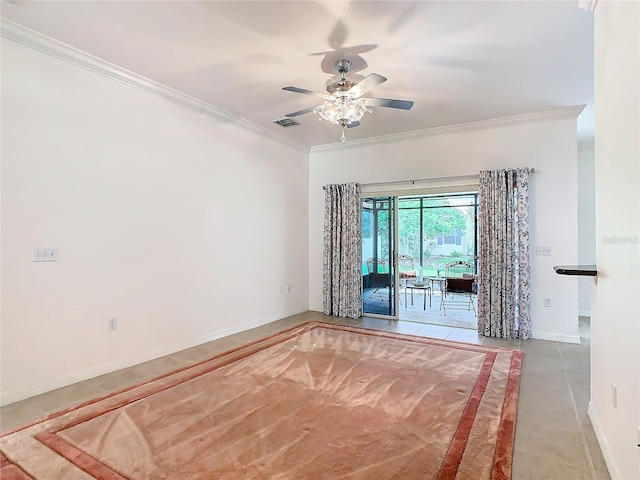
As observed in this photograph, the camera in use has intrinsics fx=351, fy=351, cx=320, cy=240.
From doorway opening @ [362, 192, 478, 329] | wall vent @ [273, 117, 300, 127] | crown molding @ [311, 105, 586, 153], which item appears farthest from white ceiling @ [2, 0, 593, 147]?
doorway opening @ [362, 192, 478, 329]

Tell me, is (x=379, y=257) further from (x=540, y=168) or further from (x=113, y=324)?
(x=113, y=324)

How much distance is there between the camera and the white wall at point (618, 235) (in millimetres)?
1599

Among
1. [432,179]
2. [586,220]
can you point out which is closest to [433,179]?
[432,179]

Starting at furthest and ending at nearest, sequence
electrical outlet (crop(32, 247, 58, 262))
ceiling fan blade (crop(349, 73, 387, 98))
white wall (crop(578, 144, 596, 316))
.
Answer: white wall (crop(578, 144, 596, 316)) → electrical outlet (crop(32, 247, 58, 262)) → ceiling fan blade (crop(349, 73, 387, 98))

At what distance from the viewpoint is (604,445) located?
7.01 ft

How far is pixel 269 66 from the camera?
336 centimetres

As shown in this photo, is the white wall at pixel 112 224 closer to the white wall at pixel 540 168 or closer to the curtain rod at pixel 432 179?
the curtain rod at pixel 432 179

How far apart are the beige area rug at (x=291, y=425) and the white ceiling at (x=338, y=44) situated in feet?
9.70

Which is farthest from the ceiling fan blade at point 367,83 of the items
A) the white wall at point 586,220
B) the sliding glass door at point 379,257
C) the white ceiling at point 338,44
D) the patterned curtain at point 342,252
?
the white wall at point 586,220

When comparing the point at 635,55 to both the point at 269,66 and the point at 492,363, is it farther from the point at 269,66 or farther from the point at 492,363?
the point at 492,363

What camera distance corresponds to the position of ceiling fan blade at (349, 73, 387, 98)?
8.83 feet

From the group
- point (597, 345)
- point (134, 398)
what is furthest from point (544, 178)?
point (134, 398)

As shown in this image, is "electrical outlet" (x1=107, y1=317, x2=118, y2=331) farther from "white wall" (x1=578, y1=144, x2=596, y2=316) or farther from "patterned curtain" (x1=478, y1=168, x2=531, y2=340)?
"white wall" (x1=578, y1=144, x2=596, y2=316)

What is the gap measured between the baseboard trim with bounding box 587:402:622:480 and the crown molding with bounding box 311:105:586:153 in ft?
11.9
